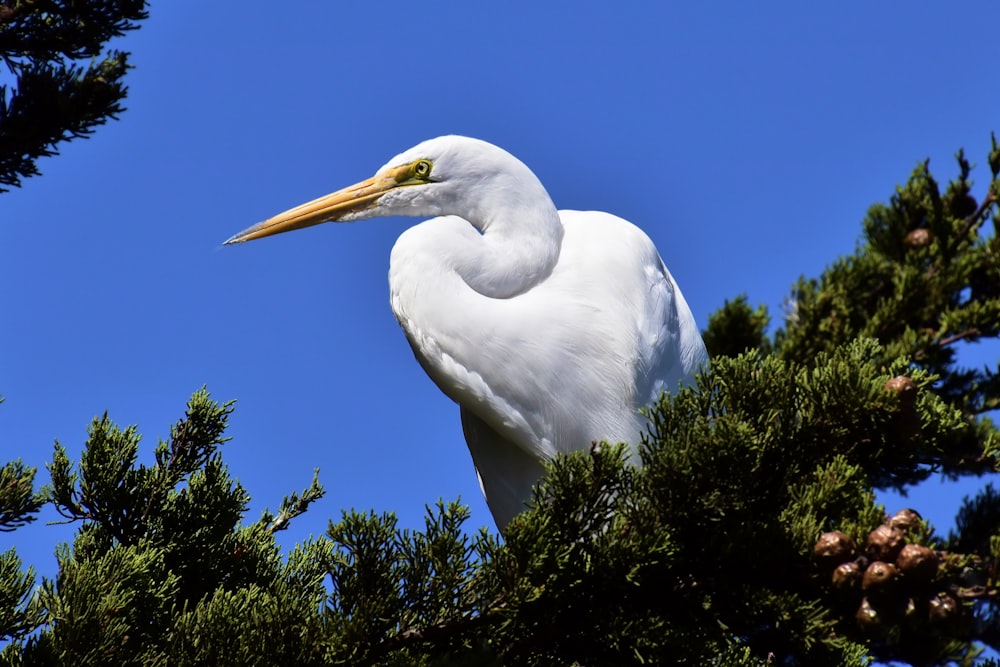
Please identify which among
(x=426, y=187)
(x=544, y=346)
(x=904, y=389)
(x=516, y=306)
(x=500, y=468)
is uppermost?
(x=426, y=187)

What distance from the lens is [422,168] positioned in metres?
3.07

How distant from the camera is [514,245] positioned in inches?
114

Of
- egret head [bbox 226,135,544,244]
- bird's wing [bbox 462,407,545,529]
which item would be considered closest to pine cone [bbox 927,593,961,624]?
bird's wing [bbox 462,407,545,529]

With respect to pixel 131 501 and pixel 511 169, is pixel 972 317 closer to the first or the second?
pixel 511 169

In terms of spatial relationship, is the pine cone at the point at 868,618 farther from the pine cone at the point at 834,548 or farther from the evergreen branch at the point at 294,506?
the evergreen branch at the point at 294,506

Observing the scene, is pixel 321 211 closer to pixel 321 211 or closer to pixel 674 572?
pixel 321 211

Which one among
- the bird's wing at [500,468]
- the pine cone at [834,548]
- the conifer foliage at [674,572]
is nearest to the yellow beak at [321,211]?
the bird's wing at [500,468]

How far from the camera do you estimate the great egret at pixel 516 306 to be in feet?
8.91

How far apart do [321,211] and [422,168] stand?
12.4 inches

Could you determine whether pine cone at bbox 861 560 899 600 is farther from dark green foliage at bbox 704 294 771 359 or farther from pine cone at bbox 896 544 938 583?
dark green foliage at bbox 704 294 771 359

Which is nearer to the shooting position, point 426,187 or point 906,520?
point 906,520

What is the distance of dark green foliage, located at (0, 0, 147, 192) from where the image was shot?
9.45ft

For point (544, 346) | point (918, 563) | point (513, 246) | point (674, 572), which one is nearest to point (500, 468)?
point (544, 346)

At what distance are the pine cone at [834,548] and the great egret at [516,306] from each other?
0.91 meters
